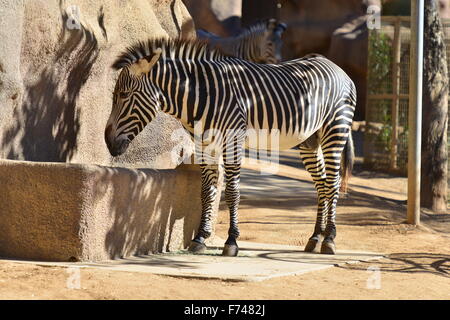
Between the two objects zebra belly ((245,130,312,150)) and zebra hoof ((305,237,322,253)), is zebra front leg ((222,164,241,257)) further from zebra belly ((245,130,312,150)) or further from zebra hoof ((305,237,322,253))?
zebra hoof ((305,237,322,253))

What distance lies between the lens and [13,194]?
6.18 meters

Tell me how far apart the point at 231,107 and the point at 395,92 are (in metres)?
7.84

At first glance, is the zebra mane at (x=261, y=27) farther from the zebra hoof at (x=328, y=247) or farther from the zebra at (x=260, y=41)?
the zebra hoof at (x=328, y=247)

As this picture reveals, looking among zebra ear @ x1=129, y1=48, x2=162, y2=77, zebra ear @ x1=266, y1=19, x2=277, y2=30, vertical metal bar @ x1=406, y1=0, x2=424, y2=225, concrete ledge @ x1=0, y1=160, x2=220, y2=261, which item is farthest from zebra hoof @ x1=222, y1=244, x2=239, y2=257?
zebra ear @ x1=266, y1=19, x2=277, y2=30

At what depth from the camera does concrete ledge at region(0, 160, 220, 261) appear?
6039 millimetres

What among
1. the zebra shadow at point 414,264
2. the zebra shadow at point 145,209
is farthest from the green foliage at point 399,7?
the zebra shadow at point 145,209

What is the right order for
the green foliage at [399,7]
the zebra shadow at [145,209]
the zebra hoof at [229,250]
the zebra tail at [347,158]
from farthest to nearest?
the green foliage at [399,7], the zebra tail at [347,158], the zebra hoof at [229,250], the zebra shadow at [145,209]

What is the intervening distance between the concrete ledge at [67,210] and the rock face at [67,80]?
620 mm

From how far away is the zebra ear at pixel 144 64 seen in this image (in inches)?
268

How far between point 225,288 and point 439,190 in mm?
6625

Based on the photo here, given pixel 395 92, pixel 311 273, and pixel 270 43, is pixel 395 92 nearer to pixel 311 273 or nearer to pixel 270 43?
pixel 270 43

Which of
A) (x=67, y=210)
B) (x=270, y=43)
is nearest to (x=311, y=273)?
(x=67, y=210)

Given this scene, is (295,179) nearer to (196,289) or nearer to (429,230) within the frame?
(429,230)
